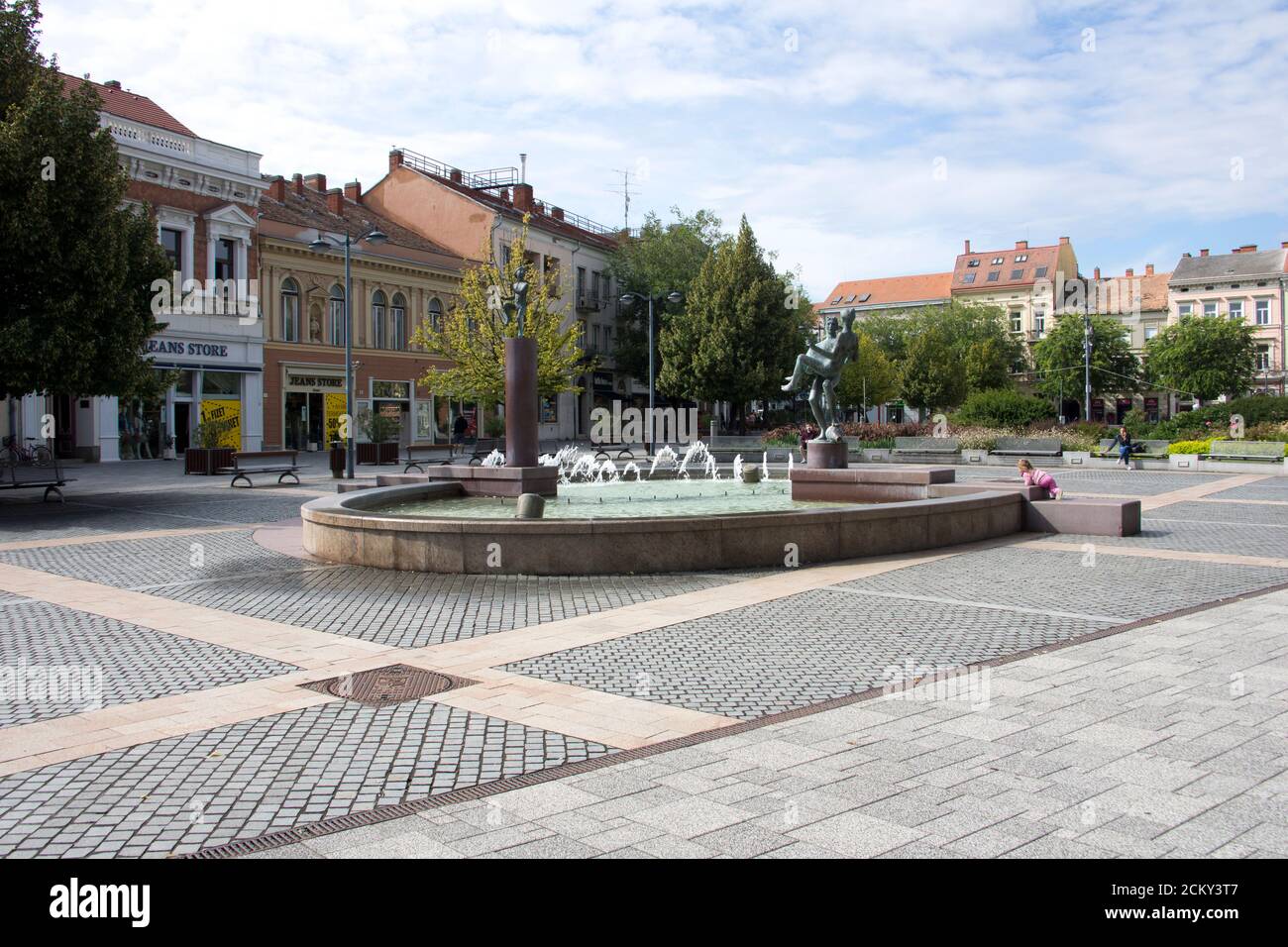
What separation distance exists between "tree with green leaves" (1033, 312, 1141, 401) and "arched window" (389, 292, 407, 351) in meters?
47.8

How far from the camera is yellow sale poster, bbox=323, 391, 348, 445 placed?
43.0 m

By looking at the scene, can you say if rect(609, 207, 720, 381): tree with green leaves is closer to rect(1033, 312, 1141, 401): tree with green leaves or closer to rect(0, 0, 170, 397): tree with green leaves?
rect(1033, 312, 1141, 401): tree with green leaves

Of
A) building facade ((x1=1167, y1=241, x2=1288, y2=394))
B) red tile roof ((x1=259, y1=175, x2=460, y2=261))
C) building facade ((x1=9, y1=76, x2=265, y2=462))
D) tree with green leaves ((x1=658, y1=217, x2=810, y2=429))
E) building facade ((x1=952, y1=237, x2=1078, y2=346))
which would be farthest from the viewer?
building facade ((x1=952, y1=237, x2=1078, y2=346))

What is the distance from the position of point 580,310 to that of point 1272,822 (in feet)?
193

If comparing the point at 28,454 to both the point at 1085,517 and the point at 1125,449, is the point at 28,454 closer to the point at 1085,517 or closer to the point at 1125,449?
the point at 1085,517

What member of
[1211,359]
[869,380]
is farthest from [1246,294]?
[869,380]

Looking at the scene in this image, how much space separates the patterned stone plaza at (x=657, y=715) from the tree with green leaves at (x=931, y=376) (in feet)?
190

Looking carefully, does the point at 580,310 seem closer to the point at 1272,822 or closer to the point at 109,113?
the point at 109,113

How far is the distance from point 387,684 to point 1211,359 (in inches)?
2929

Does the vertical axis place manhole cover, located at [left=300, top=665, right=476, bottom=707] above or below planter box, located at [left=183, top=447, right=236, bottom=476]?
below

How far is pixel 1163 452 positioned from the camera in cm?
3494

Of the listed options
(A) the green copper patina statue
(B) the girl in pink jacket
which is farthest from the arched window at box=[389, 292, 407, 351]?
(B) the girl in pink jacket

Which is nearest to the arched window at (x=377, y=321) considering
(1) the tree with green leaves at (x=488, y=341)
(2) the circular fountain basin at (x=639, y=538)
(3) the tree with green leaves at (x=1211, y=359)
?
(1) the tree with green leaves at (x=488, y=341)

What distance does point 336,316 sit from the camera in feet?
144
